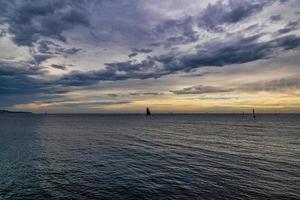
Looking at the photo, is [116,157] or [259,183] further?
[116,157]

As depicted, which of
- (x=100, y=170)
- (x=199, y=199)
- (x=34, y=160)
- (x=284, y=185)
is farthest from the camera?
(x=34, y=160)

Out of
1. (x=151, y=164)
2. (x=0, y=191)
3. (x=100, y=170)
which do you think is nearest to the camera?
(x=0, y=191)

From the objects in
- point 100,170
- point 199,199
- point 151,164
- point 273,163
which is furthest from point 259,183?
point 100,170

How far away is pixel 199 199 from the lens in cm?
1836

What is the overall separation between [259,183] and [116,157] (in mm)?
20230

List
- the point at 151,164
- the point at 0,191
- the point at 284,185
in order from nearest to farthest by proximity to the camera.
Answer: the point at 0,191 < the point at 284,185 < the point at 151,164

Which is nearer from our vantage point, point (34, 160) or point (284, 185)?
point (284, 185)

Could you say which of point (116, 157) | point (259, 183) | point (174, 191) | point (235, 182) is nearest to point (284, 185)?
point (259, 183)

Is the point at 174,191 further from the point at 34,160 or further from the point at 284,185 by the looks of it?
the point at 34,160

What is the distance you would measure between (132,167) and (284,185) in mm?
16527

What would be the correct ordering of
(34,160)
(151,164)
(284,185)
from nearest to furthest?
(284,185) < (151,164) < (34,160)

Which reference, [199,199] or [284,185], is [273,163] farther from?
[199,199]

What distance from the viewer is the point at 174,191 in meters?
20.0

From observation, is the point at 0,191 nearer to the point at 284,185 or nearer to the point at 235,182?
the point at 235,182
